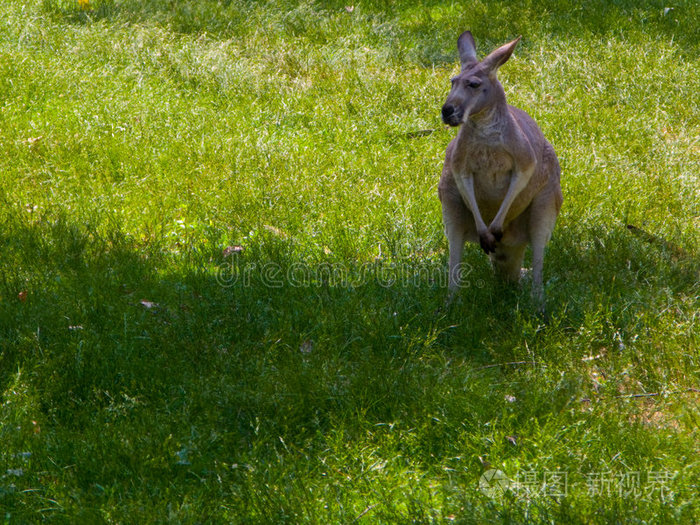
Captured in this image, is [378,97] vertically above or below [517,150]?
below

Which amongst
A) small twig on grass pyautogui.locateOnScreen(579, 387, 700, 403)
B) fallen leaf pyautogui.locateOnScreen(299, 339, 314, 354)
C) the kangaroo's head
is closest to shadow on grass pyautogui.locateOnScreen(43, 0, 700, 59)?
the kangaroo's head

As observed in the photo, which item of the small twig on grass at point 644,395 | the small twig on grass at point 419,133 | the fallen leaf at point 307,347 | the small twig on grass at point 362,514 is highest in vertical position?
the small twig on grass at point 419,133

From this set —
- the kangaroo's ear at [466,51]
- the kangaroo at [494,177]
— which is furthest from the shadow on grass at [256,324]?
the kangaroo's ear at [466,51]

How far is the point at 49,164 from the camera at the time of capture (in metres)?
6.93

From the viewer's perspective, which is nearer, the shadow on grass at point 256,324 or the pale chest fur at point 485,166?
the shadow on grass at point 256,324

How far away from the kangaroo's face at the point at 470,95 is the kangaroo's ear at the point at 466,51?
0.12 m

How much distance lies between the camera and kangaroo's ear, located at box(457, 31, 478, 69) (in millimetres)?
4977

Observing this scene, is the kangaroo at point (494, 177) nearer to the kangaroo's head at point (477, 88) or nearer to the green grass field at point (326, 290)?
the kangaroo's head at point (477, 88)

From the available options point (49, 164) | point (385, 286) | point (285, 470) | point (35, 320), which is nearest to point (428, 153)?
point (385, 286)

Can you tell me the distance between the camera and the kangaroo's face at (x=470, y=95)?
15.0 ft

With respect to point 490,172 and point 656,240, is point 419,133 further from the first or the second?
point 490,172

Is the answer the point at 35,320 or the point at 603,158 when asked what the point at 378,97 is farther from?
the point at 35,320

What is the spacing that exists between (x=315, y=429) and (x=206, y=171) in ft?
11.7

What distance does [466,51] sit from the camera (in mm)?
5102
